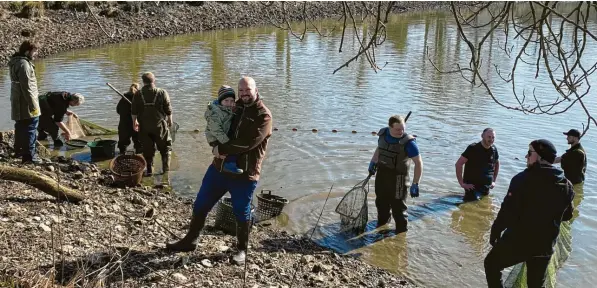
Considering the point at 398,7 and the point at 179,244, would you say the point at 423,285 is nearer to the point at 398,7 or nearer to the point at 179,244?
the point at 179,244

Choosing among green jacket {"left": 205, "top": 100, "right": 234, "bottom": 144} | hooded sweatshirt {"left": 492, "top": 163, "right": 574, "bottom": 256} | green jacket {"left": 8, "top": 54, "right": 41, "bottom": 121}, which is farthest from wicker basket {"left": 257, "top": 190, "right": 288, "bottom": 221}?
green jacket {"left": 8, "top": 54, "right": 41, "bottom": 121}

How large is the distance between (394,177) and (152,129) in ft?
13.9

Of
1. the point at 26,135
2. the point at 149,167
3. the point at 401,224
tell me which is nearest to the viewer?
the point at 401,224

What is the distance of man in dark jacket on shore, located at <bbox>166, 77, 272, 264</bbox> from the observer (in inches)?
225

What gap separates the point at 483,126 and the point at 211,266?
10.4 m

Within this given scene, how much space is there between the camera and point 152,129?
9625 mm

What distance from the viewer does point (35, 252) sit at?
5.50 metres

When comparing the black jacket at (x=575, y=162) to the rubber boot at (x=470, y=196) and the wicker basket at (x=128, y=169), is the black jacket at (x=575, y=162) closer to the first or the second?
the rubber boot at (x=470, y=196)

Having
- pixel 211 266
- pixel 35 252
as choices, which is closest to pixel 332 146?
pixel 211 266

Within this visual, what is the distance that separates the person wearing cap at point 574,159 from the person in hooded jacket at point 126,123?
7.37 metres

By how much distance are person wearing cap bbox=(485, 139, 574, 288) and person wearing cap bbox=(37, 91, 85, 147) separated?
770 centimetres

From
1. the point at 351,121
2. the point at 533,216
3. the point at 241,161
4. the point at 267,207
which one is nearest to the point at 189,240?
the point at 241,161

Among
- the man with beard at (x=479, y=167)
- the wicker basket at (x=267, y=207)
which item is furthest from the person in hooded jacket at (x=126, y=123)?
the man with beard at (x=479, y=167)

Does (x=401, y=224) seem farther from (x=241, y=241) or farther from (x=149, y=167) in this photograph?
(x=149, y=167)
